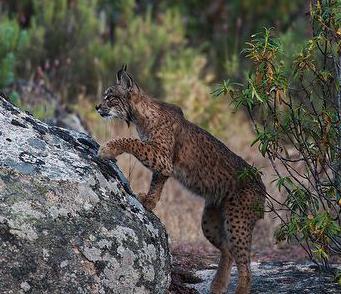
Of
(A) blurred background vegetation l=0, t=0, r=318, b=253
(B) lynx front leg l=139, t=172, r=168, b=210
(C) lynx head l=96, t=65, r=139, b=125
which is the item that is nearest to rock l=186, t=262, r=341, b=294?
(B) lynx front leg l=139, t=172, r=168, b=210

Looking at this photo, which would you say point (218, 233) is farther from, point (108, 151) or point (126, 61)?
point (126, 61)

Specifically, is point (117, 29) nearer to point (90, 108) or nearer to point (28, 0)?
point (28, 0)

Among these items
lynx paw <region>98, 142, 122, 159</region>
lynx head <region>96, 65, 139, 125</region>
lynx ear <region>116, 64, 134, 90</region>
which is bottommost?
lynx paw <region>98, 142, 122, 159</region>

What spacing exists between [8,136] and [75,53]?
8.66m

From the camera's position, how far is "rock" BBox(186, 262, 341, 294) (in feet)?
19.1

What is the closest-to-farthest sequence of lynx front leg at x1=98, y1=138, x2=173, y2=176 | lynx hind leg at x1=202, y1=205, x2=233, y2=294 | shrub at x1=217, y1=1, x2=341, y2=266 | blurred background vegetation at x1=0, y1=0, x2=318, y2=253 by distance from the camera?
shrub at x1=217, y1=1, x2=341, y2=266 < lynx front leg at x1=98, y1=138, x2=173, y2=176 < lynx hind leg at x1=202, y1=205, x2=233, y2=294 < blurred background vegetation at x1=0, y1=0, x2=318, y2=253

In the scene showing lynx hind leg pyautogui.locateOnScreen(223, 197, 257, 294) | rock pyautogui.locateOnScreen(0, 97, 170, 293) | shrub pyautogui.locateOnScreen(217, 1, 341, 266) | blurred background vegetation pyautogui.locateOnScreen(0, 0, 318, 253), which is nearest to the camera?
rock pyautogui.locateOnScreen(0, 97, 170, 293)

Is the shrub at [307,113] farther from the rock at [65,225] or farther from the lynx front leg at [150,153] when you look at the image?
the rock at [65,225]

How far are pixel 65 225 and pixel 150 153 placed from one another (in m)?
1.40

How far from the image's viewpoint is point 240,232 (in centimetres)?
621

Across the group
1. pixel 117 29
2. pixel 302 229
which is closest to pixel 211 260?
pixel 302 229

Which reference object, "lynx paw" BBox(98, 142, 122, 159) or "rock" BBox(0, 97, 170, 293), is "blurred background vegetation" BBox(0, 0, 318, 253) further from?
"rock" BBox(0, 97, 170, 293)

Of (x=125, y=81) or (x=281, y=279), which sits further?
(x=125, y=81)

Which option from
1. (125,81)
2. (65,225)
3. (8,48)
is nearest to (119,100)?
(125,81)
